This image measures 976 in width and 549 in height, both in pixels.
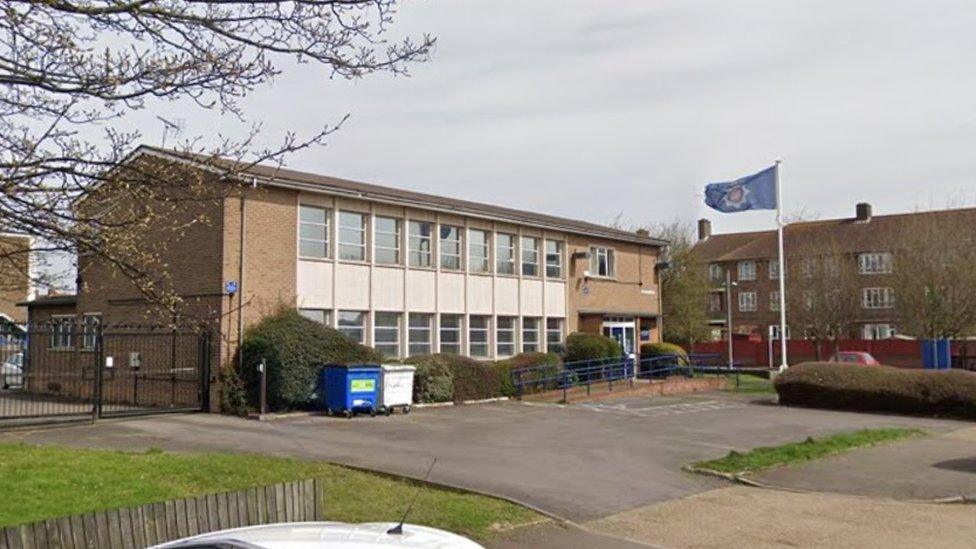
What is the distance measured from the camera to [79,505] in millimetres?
9039

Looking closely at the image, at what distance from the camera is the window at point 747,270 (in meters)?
79.2

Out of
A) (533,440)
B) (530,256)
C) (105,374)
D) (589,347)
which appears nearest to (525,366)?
(589,347)

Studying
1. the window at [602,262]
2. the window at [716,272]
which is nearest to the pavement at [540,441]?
the window at [602,262]

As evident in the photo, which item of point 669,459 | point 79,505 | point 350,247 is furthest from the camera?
point 350,247

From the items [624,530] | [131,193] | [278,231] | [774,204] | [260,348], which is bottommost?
[624,530]

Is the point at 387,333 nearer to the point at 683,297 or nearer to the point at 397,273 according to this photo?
the point at 397,273

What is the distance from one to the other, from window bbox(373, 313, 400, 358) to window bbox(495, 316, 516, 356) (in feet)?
16.4

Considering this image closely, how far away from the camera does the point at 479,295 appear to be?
30266mm

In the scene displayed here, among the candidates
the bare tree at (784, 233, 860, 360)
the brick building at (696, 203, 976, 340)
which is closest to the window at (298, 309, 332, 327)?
the bare tree at (784, 233, 860, 360)

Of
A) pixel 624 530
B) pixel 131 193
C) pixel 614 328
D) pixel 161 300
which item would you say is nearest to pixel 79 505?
pixel 161 300

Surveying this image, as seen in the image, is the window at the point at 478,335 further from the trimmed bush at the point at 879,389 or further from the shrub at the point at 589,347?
the trimmed bush at the point at 879,389

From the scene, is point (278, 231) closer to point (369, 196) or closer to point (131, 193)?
point (369, 196)

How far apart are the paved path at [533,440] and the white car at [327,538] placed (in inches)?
288

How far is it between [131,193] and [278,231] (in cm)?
1660
